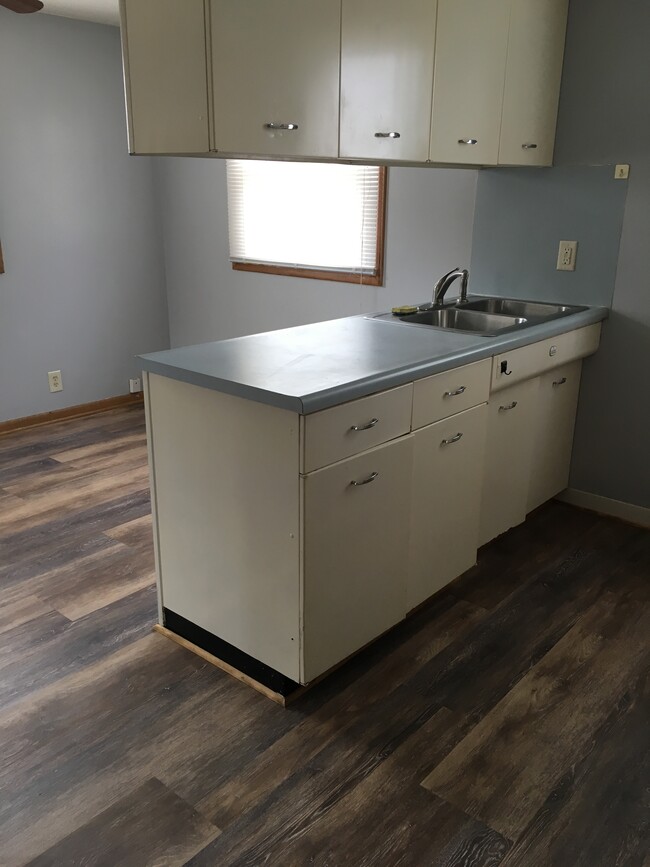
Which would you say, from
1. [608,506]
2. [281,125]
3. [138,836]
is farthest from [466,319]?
[138,836]

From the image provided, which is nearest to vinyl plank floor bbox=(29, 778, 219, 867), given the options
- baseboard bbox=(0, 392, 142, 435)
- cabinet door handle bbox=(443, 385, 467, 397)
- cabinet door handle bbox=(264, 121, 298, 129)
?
cabinet door handle bbox=(443, 385, 467, 397)

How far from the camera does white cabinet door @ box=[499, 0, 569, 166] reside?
2.69 m

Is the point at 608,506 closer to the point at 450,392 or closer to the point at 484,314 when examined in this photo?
the point at 484,314

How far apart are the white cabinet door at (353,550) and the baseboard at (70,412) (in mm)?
2945

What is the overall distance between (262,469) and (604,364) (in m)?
1.90

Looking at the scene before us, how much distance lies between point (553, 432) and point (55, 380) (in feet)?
9.73

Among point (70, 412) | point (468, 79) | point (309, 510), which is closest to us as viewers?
point (309, 510)

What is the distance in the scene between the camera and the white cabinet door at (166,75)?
1.79 m

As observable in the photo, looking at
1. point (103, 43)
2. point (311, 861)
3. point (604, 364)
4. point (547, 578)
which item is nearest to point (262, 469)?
point (311, 861)

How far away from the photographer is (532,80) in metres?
2.81

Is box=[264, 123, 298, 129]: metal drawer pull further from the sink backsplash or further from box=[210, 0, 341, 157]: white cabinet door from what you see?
the sink backsplash

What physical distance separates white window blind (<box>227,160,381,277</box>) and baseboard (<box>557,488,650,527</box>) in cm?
149

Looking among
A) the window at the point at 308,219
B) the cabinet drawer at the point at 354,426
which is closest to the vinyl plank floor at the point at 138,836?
the cabinet drawer at the point at 354,426

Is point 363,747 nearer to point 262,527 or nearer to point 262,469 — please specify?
point 262,527
